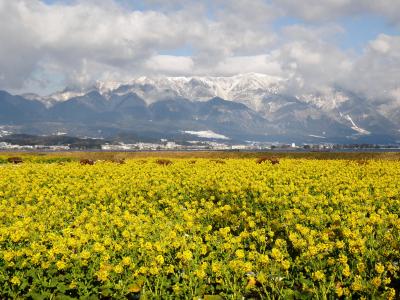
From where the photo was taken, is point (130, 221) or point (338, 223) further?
point (130, 221)

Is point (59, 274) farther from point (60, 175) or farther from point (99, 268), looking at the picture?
point (60, 175)

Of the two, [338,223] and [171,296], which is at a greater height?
[338,223]

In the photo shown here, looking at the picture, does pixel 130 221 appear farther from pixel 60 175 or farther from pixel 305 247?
pixel 60 175

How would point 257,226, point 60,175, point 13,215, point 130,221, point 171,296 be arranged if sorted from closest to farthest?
point 171,296 → point 130,221 → point 257,226 → point 13,215 → point 60,175

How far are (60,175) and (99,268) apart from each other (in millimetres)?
16687

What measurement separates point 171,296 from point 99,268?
176cm

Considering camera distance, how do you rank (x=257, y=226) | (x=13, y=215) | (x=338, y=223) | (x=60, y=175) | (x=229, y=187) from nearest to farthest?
(x=338, y=223), (x=257, y=226), (x=13, y=215), (x=229, y=187), (x=60, y=175)

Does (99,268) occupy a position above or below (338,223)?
below

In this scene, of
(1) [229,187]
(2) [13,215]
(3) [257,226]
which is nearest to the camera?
(3) [257,226]

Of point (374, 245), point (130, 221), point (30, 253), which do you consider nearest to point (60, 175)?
point (130, 221)

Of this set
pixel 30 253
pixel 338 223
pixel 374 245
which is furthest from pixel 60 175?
pixel 374 245

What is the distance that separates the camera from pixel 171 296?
8.18 meters

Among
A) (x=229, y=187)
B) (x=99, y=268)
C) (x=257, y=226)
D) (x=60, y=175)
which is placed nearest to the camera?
(x=99, y=268)

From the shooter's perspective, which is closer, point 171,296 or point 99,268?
point 171,296
